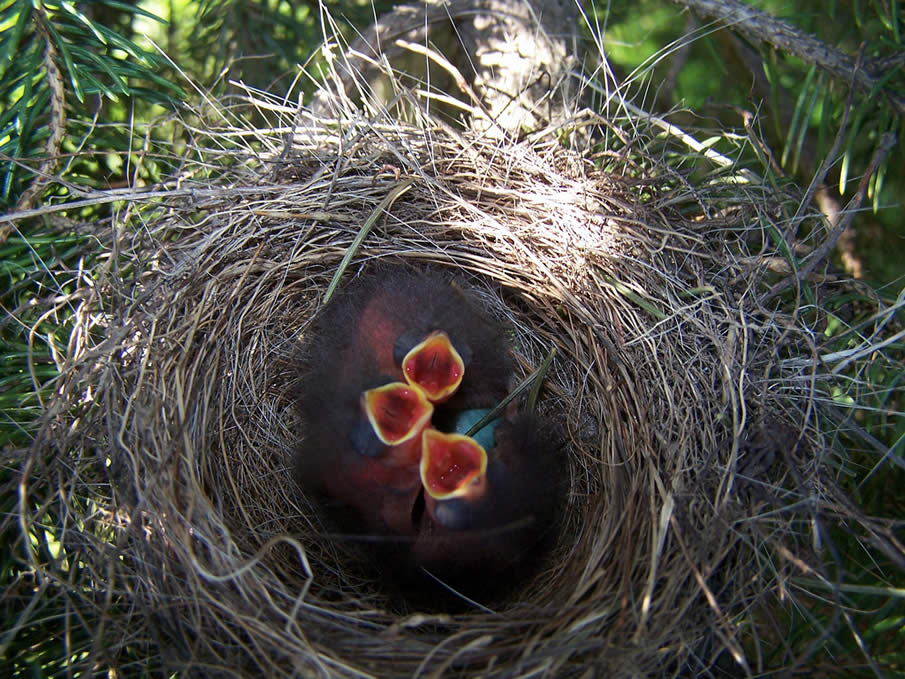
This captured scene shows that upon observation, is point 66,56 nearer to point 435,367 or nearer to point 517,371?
point 435,367

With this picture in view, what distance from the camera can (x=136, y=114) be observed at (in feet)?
4.85

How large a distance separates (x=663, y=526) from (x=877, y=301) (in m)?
0.60

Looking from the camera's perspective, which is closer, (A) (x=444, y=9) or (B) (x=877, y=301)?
(B) (x=877, y=301)

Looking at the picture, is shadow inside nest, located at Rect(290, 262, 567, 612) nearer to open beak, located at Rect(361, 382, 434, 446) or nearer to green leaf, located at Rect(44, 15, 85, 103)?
open beak, located at Rect(361, 382, 434, 446)

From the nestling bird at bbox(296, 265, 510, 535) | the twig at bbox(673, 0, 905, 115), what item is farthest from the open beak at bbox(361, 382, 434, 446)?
the twig at bbox(673, 0, 905, 115)

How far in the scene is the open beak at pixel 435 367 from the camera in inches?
49.8

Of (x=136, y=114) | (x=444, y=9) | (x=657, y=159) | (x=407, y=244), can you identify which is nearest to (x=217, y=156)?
(x=136, y=114)

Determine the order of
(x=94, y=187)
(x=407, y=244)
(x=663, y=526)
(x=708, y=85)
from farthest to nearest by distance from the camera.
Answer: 1. (x=708, y=85)
2. (x=407, y=244)
3. (x=94, y=187)
4. (x=663, y=526)

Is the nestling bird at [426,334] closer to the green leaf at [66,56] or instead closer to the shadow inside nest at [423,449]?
the shadow inside nest at [423,449]

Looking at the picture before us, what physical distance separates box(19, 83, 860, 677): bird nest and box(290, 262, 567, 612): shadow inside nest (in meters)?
0.07

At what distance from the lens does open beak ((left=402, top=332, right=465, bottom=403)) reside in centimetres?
126

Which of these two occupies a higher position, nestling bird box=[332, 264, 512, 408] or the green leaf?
the green leaf

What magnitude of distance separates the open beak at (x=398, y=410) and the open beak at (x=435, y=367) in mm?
44

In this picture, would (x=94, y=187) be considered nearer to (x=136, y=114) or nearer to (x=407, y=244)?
(x=136, y=114)
